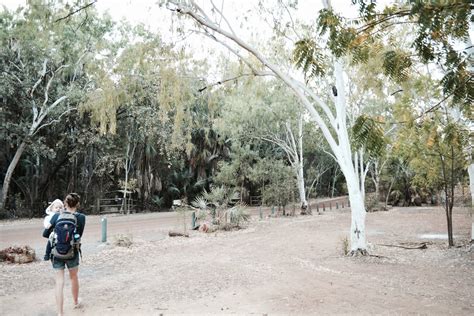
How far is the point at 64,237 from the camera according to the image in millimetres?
5383

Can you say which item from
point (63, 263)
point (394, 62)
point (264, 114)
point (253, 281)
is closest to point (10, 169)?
point (264, 114)

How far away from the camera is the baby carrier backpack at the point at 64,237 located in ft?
17.6

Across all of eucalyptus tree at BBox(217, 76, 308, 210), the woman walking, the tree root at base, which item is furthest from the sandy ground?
eucalyptus tree at BBox(217, 76, 308, 210)

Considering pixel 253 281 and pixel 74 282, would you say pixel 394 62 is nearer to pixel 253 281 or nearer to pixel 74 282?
pixel 253 281

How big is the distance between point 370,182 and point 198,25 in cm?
3278

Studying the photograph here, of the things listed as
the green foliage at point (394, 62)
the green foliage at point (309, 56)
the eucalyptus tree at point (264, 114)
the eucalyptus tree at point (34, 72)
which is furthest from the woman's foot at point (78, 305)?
the eucalyptus tree at point (264, 114)

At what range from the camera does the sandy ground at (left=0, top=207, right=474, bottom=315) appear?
20.0ft

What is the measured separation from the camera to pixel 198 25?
1069 centimetres

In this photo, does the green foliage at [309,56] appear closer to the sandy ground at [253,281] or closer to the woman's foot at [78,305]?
the sandy ground at [253,281]

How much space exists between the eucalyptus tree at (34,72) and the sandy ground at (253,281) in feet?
40.2

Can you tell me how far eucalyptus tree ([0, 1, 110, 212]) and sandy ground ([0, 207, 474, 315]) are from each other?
12.3 metres

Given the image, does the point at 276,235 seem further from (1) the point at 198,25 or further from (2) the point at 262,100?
(2) the point at 262,100

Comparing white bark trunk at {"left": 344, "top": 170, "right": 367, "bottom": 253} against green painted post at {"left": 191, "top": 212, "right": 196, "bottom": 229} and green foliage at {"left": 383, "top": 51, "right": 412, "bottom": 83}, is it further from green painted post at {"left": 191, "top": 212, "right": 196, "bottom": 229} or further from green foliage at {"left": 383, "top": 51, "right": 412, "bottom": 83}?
green painted post at {"left": 191, "top": 212, "right": 196, "bottom": 229}

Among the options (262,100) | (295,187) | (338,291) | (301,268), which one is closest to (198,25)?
(301,268)
